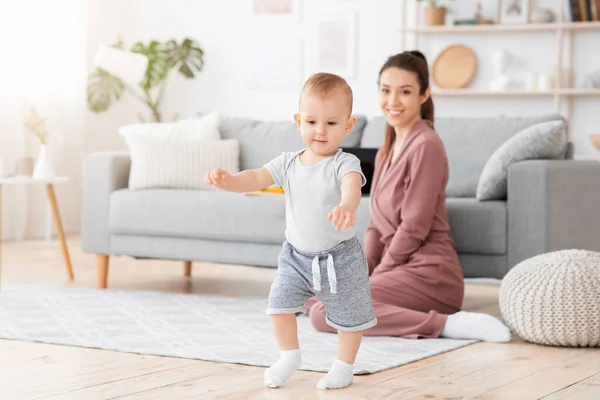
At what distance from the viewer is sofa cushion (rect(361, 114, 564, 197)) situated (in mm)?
4129

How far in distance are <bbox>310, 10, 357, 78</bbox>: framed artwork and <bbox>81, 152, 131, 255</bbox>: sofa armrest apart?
106 inches

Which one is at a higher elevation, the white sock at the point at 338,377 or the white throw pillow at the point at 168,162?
the white throw pillow at the point at 168,162

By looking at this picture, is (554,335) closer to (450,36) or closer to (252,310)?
(252,310)

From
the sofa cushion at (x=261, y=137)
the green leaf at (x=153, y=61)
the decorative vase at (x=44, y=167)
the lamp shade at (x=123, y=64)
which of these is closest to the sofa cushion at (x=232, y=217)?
the sofa cushion at (x=261, y=137)

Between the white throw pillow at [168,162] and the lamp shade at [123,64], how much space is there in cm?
189

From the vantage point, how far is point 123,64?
20.3 feet

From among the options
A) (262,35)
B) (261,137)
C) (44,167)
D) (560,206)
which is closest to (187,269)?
(261,137)

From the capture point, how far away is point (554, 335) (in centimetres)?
294

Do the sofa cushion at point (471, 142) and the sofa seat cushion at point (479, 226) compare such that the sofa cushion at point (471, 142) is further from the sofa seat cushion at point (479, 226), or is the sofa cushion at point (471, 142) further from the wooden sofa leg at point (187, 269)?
the wooden sofa leg at point (187, 269)

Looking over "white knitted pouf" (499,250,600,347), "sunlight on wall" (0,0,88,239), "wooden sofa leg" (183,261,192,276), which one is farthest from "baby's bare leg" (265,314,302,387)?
"sunlight on wall" (0,0,88,239)

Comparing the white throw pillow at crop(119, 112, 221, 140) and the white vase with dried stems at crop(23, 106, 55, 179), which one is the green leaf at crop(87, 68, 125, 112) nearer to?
the white vase with dried stems at crop(23, 106, 55, 179)

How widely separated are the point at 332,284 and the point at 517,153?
1606 mm

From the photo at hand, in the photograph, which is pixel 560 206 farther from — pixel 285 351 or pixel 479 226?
pixel 285 351

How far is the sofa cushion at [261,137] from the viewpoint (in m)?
4.61
